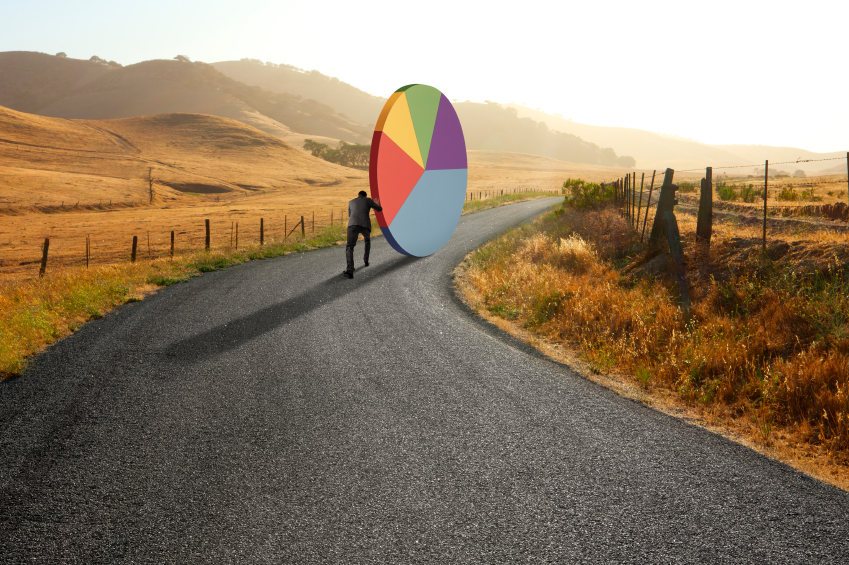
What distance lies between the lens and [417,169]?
33.4 ft

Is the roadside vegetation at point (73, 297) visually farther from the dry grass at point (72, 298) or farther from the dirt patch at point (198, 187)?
the dirt patch at point (198, 187)

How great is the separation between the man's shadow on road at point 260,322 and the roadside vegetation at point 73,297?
80.9 inches

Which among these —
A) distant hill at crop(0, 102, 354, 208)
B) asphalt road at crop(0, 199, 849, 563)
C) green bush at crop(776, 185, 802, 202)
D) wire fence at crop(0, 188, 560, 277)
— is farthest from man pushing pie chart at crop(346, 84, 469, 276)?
distant hill at crop(0, 102, 354, 208)

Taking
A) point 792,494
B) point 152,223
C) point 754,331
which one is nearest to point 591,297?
point 754,331

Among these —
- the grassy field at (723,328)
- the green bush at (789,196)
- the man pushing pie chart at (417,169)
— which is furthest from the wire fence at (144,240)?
the green bush at (789,196)

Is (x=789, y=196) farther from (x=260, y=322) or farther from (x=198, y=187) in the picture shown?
(x=198, y=187)

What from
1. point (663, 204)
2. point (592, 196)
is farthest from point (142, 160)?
point (663, 204)

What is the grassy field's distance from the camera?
195 inches

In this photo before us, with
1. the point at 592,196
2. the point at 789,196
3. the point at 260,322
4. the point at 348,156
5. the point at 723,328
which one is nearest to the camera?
the point at 723,328

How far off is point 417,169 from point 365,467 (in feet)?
24.0

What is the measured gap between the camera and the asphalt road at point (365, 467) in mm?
3275

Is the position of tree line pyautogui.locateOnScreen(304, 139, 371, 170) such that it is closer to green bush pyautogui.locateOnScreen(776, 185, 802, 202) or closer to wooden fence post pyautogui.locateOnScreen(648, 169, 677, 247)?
green bush pyautogui.locateOnScreen(776, 185, 802, 202)

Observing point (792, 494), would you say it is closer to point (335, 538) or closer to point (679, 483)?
point (679, 483)

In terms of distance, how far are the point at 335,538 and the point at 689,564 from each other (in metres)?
2.46
